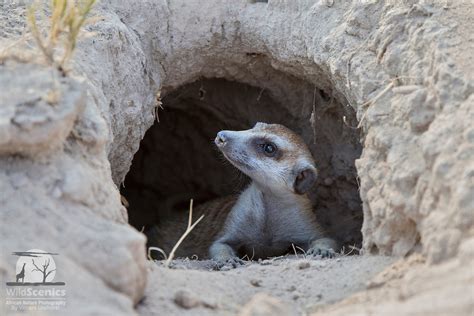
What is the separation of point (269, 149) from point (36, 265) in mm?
2920

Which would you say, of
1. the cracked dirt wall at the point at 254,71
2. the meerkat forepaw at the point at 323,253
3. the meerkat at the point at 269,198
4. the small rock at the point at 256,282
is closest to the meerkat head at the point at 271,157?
the meerkat at the point at 269,198

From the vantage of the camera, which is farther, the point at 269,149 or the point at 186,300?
the point at 269,149

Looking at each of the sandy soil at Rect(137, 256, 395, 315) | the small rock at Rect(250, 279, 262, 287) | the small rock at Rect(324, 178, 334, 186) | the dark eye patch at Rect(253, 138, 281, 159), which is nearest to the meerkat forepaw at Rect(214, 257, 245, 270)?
the sandy soil at Rect(137, 256, 395, 315)

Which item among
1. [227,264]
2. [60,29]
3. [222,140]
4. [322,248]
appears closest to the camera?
[60,29]

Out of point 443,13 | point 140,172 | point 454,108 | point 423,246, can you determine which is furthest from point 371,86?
point 140,172

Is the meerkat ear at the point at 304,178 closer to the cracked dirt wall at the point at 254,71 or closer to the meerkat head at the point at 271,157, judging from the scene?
the meerkat head at the point at 271,157

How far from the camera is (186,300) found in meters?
3.12

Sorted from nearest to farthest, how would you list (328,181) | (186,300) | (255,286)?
(186,300) → (255,286) → (328,181)

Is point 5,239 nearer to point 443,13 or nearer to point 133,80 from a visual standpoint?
point 133,80

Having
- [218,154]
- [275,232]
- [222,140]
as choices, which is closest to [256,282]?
[222,140]

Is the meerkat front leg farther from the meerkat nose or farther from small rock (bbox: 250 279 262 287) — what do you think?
small rock (bbox: 250 279 262 287)

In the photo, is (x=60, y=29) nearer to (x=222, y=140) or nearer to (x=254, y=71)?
(x=222, y=140)

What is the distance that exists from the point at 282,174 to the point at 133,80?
57.4 inches

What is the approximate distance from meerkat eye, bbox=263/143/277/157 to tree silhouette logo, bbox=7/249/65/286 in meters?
2.86
